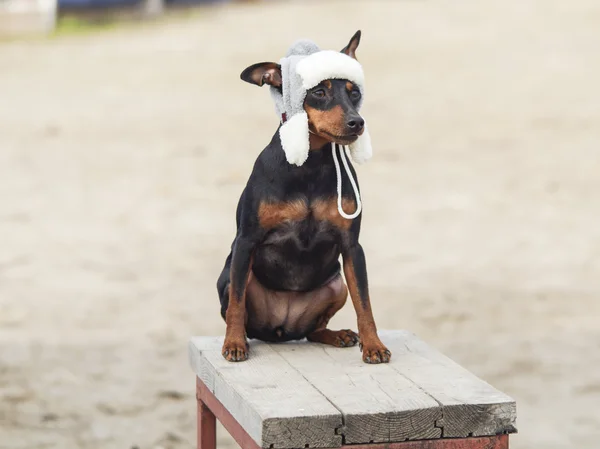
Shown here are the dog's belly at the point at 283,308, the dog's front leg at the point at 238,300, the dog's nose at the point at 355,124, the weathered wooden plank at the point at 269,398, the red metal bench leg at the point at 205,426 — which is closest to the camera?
the weathered wooden plank at the point at 269,398

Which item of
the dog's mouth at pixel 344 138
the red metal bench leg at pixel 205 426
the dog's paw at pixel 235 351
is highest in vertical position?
the dog's mouth at pixel 344 138

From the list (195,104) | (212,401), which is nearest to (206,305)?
(212,401)

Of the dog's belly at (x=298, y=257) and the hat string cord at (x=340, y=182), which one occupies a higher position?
the hat string cord at (x=340, y=182)

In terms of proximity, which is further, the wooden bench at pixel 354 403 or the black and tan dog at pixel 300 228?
the black and tan dog at pixel 300 228

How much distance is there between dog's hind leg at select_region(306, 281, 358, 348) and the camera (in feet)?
11.9

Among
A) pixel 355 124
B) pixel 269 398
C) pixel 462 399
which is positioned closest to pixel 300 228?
pixel 355 124

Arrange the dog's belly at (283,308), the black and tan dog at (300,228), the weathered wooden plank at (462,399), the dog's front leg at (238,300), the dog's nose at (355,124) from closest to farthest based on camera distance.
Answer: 1. the weathered wooden plank at (462,399)
2. the dog's nose at (355,124)
3. the black and tan dog at (300,228)
4. the dog's front leg at (238,300)
5. the dog's belly at (283,308)

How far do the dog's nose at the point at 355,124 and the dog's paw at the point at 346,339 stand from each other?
784 mm

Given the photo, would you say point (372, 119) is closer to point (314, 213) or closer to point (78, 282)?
point (78, 282)

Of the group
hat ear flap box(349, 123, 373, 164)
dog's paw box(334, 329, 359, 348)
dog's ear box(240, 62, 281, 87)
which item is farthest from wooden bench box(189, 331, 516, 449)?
dog's ear box(240, 62, 281, 87)

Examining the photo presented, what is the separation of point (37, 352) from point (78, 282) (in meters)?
1.33

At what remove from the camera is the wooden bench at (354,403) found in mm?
2852

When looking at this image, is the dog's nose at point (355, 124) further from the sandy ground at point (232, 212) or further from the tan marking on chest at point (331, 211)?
the sandy ground at point (232, 212)

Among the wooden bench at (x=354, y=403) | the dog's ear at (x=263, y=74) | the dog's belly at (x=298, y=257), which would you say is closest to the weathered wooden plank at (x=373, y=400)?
the wooden bench at (x=354, y=403)
